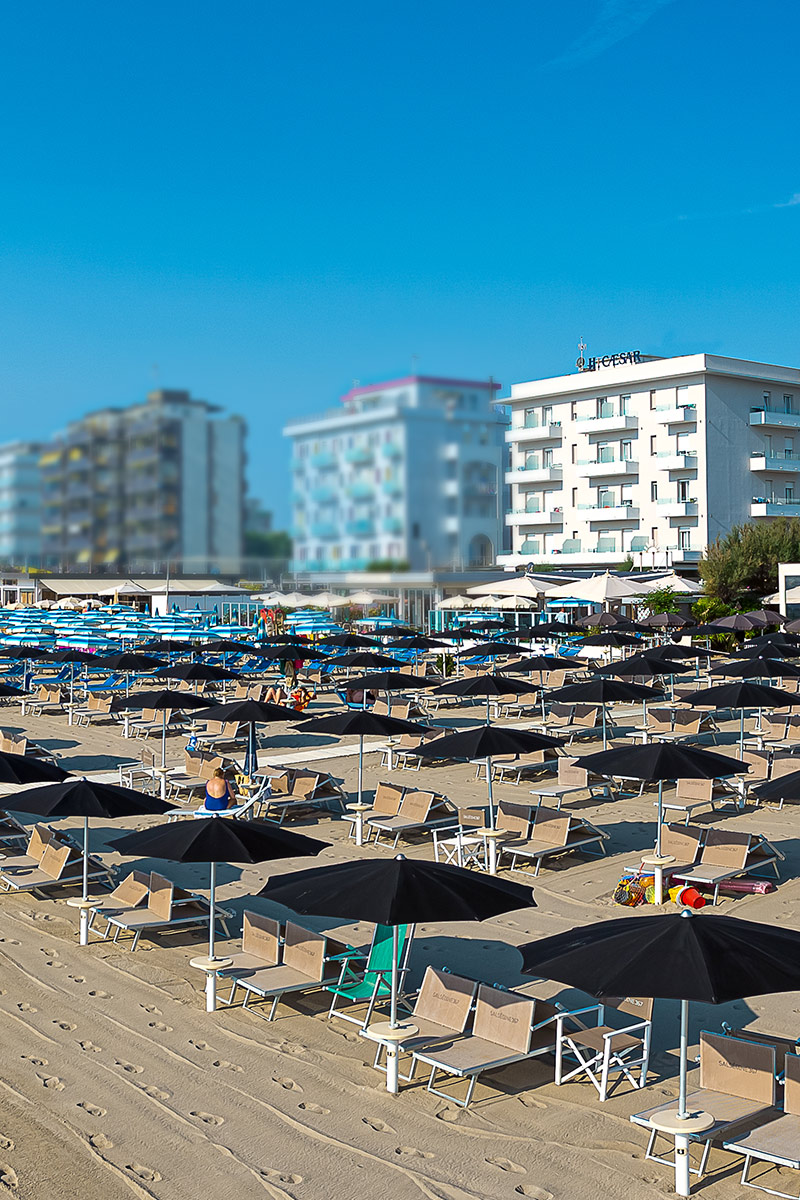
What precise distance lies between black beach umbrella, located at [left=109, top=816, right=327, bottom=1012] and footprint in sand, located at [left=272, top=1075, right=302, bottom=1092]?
58.0 inches

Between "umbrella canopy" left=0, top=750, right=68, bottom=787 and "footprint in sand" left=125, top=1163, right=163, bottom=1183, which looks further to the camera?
"umbrella canopy" left=0, top=750, right=68, bottom=787

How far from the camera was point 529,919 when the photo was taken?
447 inches

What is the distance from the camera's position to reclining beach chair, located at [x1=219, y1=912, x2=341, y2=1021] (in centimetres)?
878

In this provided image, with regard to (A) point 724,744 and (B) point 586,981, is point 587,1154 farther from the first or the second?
(A) point 724,744

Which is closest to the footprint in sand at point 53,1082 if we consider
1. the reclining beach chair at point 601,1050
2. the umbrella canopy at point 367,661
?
the reclining beach chair at point 601,1050

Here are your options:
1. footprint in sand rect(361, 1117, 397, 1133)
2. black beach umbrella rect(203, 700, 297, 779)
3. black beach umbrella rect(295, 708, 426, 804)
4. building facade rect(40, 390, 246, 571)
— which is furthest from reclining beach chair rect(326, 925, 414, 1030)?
building facade rect(40, 390, 246, 571)

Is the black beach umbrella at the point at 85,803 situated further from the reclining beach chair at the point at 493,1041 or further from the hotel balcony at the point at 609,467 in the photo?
the hotel balcony at the point at 609,467

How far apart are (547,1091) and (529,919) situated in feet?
12.8

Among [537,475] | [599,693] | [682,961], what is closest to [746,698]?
[599,693]

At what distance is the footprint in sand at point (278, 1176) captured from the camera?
248 inches

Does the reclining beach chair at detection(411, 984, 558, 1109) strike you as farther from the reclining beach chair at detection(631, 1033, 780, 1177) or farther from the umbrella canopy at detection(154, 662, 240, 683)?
the umbrella canopy at detection(154, 662, 240, 683)

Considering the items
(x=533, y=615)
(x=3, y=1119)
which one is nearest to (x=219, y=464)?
(x=533, y=615)

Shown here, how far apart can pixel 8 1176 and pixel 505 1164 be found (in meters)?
2.79

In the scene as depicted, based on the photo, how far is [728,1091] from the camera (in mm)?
6797
